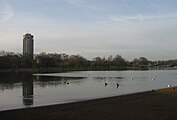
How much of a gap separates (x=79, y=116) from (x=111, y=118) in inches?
80.3

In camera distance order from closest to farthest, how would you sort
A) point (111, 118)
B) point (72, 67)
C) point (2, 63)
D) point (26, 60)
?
point (111, 118)
point (2, 63)
point (26, 60)
point (72, 67)

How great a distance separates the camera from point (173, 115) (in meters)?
18.5

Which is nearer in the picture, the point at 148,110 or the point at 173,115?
the point at 173,115

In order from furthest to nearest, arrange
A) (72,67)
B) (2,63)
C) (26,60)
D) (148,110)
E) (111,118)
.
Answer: (72,67) → (26,60) → (2,63) → (148,110) → (111,118)

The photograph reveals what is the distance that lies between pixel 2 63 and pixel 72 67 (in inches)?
2112

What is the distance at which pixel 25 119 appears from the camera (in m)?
18.1

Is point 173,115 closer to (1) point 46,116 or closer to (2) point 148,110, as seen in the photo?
(2) point 148,110

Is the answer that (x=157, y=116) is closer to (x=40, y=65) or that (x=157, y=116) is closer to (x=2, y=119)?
(x=2, y=119)

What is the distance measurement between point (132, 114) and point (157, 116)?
5.46 feet

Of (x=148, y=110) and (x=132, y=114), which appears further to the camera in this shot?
(x=148, y=110)

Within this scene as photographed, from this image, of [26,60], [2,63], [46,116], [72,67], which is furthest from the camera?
[72,67]

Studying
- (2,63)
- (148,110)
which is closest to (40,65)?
(2,63)

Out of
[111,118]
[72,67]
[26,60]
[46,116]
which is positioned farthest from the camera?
[72,67]

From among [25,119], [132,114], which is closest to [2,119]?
[25,119]
